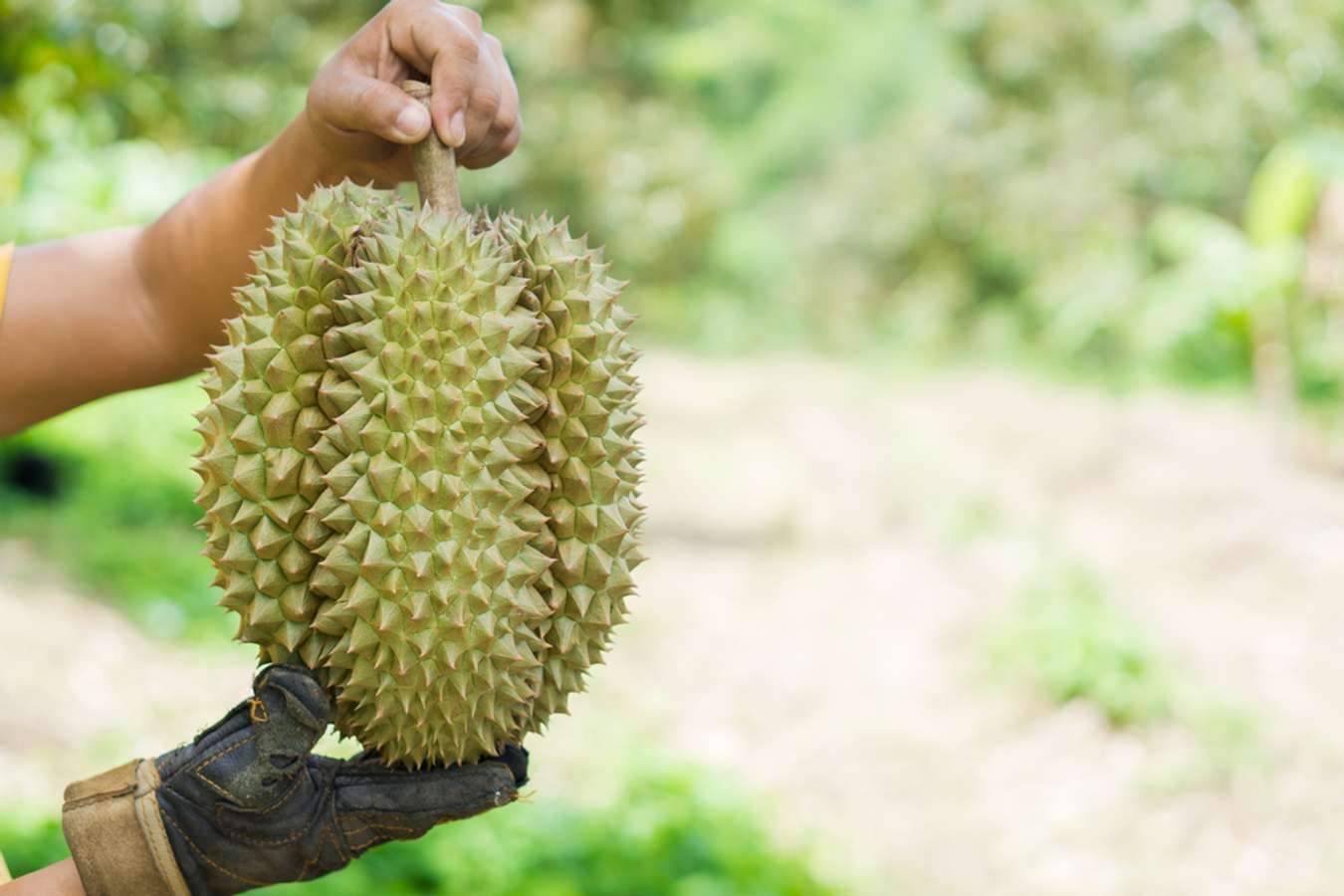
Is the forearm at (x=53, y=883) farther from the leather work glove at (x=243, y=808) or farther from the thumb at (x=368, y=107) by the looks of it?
the thumb at (x=368, y=107)

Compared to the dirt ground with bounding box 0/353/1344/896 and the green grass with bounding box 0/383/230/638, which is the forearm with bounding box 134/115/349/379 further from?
the green grass with bounding box 0/383/230/638

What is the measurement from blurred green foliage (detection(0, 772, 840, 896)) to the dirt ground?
14.1 inches

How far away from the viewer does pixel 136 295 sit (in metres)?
1.94

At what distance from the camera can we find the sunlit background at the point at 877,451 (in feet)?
13.3

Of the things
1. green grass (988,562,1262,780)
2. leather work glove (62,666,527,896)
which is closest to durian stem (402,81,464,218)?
leather work glove (62,666,527,896)

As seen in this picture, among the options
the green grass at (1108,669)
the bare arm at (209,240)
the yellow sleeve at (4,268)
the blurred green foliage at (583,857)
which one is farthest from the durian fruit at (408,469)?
the green grass at (1108,669)

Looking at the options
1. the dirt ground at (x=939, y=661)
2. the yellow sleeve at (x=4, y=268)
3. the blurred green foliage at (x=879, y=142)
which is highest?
the blurred green foliage at (x=879, y=142)

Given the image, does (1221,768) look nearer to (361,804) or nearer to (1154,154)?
(361,804)

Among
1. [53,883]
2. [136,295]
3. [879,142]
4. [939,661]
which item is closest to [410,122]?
[136,295]

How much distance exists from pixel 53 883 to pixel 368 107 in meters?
1.00

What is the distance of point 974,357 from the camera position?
11.5m

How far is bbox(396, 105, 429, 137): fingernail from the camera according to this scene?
146cm

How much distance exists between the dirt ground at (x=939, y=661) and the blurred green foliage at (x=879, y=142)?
251cm

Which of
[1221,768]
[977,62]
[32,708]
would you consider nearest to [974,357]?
[977,62]
